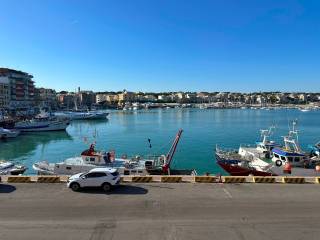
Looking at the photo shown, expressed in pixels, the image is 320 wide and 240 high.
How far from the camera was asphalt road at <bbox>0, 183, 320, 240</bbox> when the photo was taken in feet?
49.8

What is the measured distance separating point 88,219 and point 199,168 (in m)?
30.5

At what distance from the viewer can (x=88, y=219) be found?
55.6ft

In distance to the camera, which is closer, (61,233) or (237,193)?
(61,233)

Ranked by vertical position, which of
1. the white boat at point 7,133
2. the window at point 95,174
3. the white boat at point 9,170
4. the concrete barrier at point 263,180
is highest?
the window at point 95,174

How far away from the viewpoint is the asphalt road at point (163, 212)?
15180mm

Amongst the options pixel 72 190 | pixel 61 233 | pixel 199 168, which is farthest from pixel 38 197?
pixel 199 168

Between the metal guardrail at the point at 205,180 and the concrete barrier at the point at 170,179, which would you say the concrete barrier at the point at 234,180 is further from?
the concrete barrier at the point at 170,179

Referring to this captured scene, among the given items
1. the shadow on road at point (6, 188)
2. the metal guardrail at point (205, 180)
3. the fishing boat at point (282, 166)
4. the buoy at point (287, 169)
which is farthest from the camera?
the fishing boat at point (282, 166)

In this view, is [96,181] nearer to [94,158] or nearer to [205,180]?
[205,180]

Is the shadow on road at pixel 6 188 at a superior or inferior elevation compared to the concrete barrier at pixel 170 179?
inferior

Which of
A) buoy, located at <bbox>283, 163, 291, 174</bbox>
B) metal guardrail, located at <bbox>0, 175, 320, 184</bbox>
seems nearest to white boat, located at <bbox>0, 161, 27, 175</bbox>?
metal guardrail, located at <bbox>0, 175, 320, 184</bbox>

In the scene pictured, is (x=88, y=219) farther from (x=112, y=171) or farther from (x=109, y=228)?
(x=112, y=171)

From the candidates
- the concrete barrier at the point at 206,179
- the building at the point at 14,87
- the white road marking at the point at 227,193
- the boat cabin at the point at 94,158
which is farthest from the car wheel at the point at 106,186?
the building at the point at 14,87

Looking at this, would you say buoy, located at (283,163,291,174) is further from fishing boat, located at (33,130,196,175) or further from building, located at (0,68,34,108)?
building, located at (0,68,34,108)
